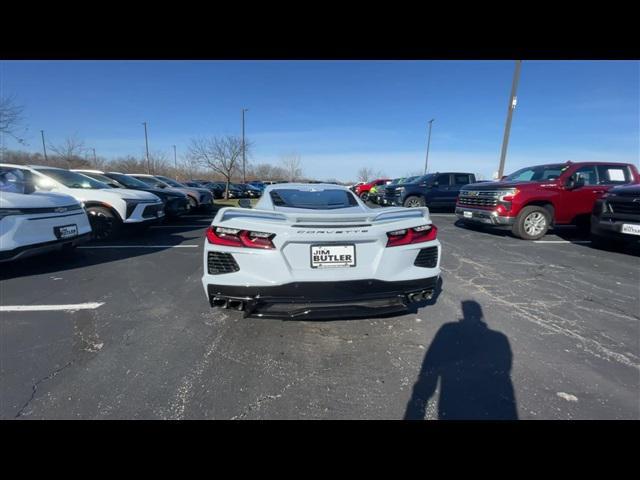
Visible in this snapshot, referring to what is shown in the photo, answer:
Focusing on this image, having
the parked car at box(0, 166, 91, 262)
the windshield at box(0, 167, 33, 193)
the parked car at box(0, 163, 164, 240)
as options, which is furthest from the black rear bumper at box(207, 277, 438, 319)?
the parked car at box(0, 163, 164, 240)

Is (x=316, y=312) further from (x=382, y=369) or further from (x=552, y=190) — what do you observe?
(x=552, y=190)

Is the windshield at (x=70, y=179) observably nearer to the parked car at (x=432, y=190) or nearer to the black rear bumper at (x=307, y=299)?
the black rear bumper at (x=307, y=299)

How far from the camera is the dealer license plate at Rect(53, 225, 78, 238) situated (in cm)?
404

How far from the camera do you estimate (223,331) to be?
8.23 feet

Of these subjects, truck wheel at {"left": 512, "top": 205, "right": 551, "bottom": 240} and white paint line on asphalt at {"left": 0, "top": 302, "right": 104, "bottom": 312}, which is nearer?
white paint line on asphalt at {"left": 0, "top": 302, "right": 104, "bottom": 312}

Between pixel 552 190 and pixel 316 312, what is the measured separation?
25.1 ft

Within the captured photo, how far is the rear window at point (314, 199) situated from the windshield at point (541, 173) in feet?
20.7

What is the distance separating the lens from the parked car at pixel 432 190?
11.8 meters

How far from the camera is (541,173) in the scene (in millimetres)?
7121

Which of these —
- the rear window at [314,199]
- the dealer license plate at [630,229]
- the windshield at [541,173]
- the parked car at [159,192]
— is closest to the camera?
the rear window at [314,199]

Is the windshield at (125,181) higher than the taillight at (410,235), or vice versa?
the windshield at (125,181)

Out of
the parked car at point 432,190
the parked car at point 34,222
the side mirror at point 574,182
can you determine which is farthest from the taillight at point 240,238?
the parked car at point 432,190

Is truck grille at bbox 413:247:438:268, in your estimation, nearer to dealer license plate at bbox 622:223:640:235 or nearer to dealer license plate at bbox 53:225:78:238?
dealer license plate at bbox 53:225:78:238
